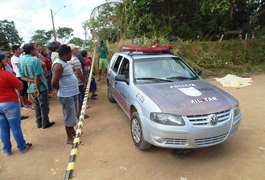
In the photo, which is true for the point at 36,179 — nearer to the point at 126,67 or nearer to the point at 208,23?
the point at 126,67

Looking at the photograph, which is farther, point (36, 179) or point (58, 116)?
point (58, 116)

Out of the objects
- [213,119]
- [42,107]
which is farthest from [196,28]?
[213,119]

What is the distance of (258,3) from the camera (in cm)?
1394

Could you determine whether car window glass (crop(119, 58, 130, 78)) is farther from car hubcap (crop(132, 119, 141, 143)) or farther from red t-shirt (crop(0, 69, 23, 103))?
red t-shirt (crop(0, 69, 23, 103))

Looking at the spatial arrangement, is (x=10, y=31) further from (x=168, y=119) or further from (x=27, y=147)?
(x=168, y=119)

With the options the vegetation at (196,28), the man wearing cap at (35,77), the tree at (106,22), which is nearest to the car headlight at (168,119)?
the man wearing cap at (35,77)

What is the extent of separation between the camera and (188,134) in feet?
11.5

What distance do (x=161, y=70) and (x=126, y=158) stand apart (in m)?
1.93

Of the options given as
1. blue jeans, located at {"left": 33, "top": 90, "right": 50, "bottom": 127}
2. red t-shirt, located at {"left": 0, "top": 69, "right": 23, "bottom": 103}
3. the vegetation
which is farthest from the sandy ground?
the vegetation

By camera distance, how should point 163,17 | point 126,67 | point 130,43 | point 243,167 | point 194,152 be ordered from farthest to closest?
1. point 163,17
2. point 130,43
3. point 126,67
4. point 194,152
5. point 243,167

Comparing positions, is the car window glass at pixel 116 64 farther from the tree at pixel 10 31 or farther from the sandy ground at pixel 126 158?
the tree at pixel 10 31

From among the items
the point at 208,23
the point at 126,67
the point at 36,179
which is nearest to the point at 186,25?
the point at 208,23

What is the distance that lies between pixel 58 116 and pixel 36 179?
9.48 ft

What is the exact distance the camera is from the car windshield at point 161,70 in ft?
15.7
